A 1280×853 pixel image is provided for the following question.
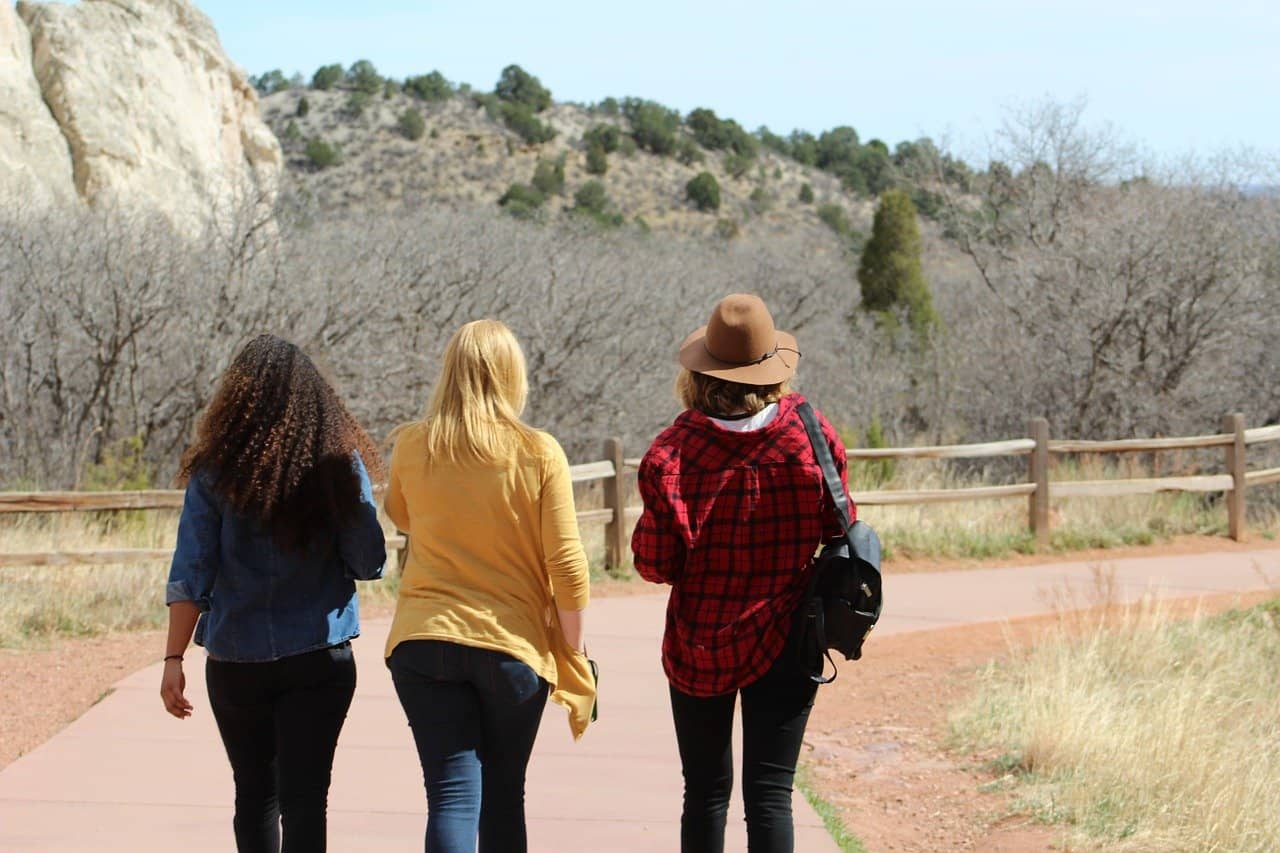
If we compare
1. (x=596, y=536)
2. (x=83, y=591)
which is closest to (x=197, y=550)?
(x=83, y=591)

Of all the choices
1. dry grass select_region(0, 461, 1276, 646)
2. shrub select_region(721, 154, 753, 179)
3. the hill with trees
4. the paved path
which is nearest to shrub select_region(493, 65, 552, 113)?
the hill with trees

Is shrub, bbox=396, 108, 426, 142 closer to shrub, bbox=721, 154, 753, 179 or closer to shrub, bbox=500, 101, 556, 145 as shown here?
shrub, bbox=500, 101, 556, 145

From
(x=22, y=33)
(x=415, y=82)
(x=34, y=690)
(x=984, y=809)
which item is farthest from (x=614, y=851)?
(x=415, y=82)

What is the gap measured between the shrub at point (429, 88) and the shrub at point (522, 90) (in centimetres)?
354

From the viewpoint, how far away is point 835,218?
57.1 meters

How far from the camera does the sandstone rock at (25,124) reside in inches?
883

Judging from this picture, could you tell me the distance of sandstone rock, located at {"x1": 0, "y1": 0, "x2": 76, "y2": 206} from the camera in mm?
22438

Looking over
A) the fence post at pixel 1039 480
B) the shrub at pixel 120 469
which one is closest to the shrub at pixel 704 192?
the shrub at pixel 120 469

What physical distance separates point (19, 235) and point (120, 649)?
7.86 meters

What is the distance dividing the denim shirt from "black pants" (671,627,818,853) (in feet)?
3.07

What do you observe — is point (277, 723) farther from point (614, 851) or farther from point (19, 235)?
point (19, 235)

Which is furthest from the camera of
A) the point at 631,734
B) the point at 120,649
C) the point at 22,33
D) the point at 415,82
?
the point at 415,82

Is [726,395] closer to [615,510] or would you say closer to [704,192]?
[615,510]

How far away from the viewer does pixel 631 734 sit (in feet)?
22.2
